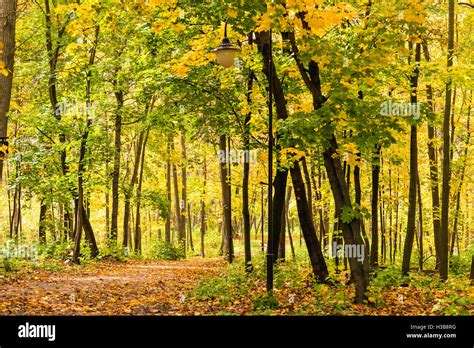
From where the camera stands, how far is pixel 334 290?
1309 cm

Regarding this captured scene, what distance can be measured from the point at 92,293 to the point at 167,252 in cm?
1815

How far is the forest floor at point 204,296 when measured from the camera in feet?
33.6

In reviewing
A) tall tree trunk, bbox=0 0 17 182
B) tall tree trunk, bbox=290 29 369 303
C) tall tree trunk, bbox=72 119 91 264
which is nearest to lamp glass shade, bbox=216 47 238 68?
tall tree trunk, bbox=290 29 369 303

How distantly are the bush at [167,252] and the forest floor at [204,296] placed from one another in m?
13.3

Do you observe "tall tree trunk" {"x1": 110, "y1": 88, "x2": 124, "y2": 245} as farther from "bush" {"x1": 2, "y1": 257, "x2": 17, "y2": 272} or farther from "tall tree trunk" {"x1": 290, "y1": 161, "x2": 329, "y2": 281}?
"tall tree trunk" {"x1": 290, "y1": 161, "x2": 329, "y2": 281}

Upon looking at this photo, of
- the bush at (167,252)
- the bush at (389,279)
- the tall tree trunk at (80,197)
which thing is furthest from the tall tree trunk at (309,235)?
the bush at (167,252)

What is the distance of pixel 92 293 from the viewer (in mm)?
12797

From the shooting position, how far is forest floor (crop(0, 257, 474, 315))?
10.2 meters

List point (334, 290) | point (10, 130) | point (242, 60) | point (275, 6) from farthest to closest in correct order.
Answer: point (10, 130) < point (242, 60) < point (334, 290) < point (275, 6)

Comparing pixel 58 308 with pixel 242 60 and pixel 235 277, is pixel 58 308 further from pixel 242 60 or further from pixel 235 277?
pixel 242 60

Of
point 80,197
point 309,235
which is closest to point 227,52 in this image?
point 309,235

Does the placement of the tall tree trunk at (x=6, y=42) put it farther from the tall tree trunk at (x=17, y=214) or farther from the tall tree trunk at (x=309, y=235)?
the tall tree trunk at (x=17, y=214)
